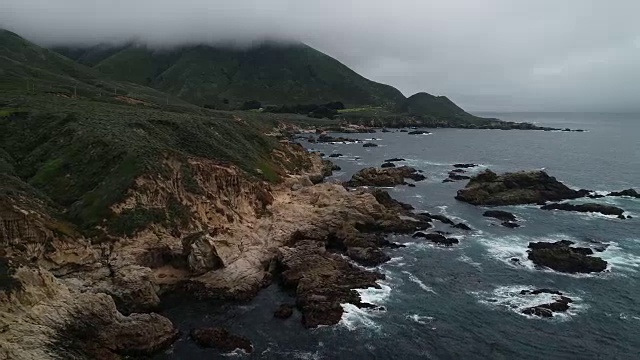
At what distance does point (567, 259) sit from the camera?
197ft

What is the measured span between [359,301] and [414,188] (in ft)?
209

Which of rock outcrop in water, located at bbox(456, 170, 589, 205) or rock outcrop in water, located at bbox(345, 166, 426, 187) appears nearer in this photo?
rock outcrop in water, located at bbox(456, 170, 589, 205)

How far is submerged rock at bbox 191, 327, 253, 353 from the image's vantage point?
40250 mm

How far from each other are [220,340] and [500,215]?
59.8 m

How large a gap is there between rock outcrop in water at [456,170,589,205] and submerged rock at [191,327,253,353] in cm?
6594

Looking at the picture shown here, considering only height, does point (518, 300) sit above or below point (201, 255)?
below

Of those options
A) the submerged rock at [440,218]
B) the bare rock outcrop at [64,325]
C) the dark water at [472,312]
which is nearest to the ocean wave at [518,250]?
the dark water at [472,312]

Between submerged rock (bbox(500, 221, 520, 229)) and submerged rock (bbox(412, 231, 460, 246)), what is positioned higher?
submerged rock (bbox(500, 221, 520, 229))

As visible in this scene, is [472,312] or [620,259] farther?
[620,259]

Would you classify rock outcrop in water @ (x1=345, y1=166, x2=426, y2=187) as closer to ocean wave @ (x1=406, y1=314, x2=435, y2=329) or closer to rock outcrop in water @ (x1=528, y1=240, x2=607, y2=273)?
rock outcrop in water @ (x1=528, y1=240, x2=607, y2=273)

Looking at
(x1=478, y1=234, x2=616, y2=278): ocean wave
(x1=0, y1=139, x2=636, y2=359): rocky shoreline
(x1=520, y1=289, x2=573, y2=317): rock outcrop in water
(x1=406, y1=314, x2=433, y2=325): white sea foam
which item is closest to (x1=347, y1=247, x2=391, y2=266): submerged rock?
(x1=0, y1=139, x2=636, y2=359): rocky shoreline

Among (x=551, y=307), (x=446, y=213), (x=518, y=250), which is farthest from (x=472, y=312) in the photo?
(x=446, y=213)

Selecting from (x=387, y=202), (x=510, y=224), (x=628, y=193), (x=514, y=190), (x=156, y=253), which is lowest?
(x=510, y=224)

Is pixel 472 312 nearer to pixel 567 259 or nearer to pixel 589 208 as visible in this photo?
pixel 567 259
